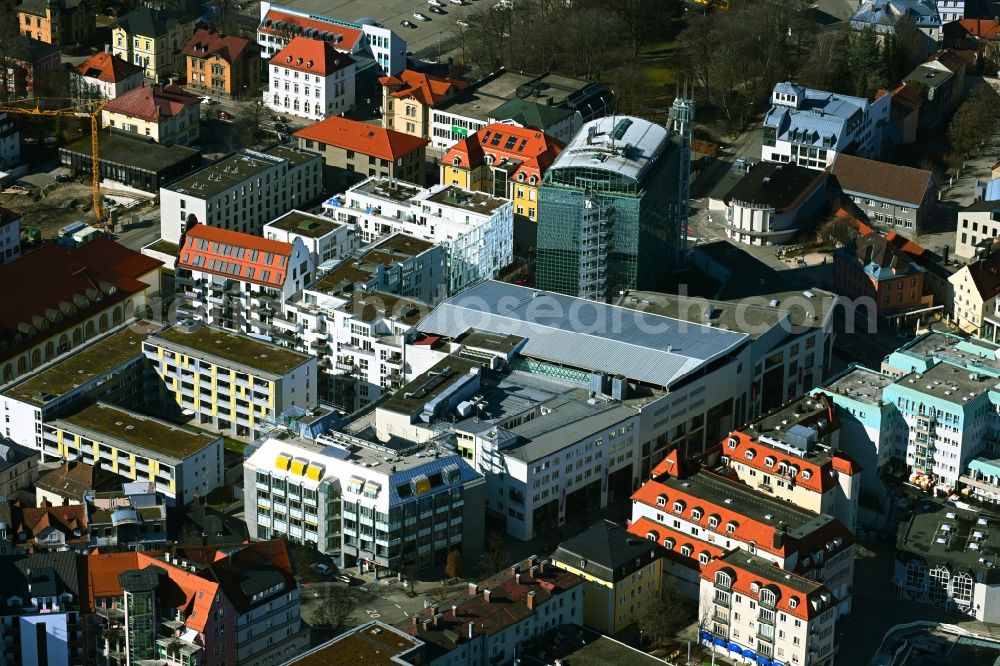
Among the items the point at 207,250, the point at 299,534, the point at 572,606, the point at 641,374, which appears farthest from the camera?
the point at 207,250

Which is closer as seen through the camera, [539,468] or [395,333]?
[539,468]

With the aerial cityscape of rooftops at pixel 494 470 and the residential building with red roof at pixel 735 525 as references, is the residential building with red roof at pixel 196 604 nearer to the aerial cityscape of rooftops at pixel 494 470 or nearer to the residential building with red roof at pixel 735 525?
the aerial cityscape of rooftops at pixel 494 470

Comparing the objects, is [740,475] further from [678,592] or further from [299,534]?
[299,534]

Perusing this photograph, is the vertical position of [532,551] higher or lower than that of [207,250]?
lower

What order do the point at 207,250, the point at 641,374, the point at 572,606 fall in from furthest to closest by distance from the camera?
1. the point at 207,250
2. the point at 641,374
3. the point at 572,606

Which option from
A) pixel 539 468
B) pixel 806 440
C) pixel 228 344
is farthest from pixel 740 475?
pixel 228 344

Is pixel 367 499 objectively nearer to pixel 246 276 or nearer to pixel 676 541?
pixel 676 541

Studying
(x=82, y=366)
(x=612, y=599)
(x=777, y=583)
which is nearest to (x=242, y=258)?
(x=82, y=366)

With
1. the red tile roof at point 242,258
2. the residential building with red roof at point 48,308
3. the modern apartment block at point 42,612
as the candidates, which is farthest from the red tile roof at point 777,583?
the residential building with red roof at point 48,308

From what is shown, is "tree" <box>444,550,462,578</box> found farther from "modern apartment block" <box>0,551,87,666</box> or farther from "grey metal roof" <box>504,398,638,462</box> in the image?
"modern apartment block" <box>0,551,87,666</box>
